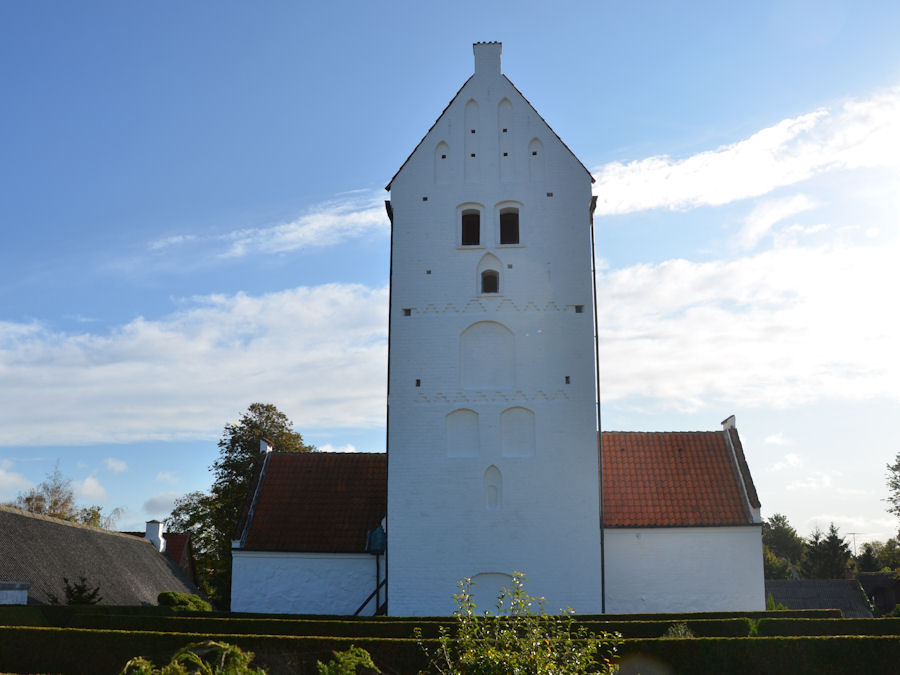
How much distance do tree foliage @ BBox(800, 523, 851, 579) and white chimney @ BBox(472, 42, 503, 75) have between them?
52215 mm

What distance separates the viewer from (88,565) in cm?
2347

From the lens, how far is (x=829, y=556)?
60500 millimetres

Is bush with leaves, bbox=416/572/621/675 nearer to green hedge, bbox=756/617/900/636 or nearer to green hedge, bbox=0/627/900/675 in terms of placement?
green hedge, bbox=0/627/900/675

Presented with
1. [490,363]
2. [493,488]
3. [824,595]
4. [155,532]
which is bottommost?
[824,595]

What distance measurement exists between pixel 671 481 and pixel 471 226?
907 centimetres

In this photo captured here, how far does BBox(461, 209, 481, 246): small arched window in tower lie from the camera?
22.1 m

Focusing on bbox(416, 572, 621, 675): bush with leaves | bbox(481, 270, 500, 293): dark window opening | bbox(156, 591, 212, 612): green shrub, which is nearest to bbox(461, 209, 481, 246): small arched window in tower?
bbox(481, 270, 500, 293): dark window opening

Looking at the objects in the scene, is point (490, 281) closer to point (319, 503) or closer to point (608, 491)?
point (608, 491)

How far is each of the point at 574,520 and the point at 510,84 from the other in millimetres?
11983

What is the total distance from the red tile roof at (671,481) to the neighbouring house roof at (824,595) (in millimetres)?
22683

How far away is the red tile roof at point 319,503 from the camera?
22203mm

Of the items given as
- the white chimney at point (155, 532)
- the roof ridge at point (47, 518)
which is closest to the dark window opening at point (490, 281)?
the roof ridge at point (47, 518)

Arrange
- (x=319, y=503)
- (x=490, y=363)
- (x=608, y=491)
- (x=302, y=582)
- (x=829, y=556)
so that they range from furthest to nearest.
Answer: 1. (x=829, y=556)
2. (x=319, y=503)
3. (x=608, y=491)
4. (x=302, y=582)
5. (x=490, y=363)

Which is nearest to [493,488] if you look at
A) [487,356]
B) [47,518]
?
[487,356]
